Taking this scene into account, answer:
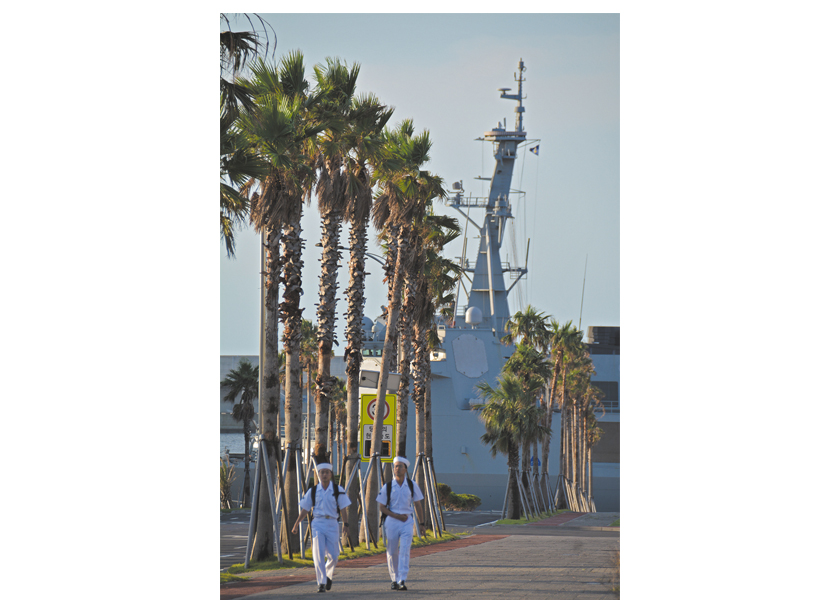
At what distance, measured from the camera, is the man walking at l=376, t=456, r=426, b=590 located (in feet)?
36.0

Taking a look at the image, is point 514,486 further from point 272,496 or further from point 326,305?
point 272,496

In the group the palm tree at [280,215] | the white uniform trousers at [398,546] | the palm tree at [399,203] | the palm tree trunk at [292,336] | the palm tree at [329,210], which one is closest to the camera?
the white uniform trousers at [398,546]

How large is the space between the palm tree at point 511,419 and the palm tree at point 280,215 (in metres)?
26.2

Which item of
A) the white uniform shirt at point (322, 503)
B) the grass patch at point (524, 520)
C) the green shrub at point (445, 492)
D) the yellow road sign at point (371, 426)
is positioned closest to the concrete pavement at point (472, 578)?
the white uniform shirt at point (322, 503)

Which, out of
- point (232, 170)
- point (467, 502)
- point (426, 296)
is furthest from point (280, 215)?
point (467, 502)

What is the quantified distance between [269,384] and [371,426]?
4260mm

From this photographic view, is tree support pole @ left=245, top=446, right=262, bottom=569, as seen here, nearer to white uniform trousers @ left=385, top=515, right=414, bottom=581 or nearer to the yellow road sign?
white uniform trousers @ left=385, top=515, right=414, bottom=581

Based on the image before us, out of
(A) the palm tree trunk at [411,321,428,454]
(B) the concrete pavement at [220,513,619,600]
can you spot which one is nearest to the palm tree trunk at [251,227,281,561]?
(B) the concrete pavement at [220,513,619,600]

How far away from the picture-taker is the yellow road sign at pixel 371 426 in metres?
18.7

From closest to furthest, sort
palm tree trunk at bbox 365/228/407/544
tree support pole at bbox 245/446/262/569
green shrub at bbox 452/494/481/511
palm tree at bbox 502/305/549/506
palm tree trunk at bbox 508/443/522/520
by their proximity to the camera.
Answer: tree support pole at bbox 245/446/262/569 < palm tree trunk at bbox 365/228/407/544 < palm tree trunk at bbox 508/443/522/520 < palm tree at bbox 502/305/549/506 < green shrub at bbox 452/494/481/511

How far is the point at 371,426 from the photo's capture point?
1884cm

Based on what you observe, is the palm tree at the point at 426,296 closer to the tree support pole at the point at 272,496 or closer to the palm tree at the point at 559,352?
the tree support pole at the point at 272,496
